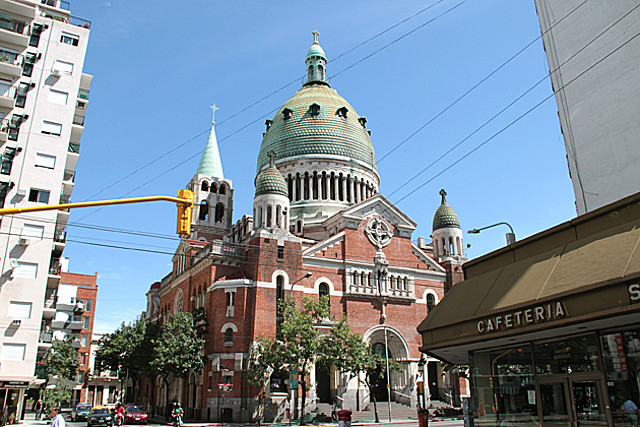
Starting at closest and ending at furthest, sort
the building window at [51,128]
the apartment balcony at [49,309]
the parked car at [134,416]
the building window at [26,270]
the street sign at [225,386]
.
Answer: the building window at [26,270] < the apartment balcony at [49,309] < the building window at [51,128] < the street sign at [225,386] < the parked car at [134,416]

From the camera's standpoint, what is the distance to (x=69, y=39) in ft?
127

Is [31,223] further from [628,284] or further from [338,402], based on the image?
[628,284]

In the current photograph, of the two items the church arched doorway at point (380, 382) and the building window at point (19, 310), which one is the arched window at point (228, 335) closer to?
the church arched doorway at point (380, 382)

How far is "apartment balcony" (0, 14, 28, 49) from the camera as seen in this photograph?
34344 millimetres

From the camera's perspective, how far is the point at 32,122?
115ft

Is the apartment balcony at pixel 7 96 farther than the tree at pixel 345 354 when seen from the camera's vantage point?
No

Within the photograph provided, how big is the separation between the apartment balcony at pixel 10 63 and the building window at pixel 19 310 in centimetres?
1418

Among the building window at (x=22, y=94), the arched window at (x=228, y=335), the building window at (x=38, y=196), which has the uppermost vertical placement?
the building window at (x=22, y=94)

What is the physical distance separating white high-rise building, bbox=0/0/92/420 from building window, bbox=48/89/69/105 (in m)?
0.06

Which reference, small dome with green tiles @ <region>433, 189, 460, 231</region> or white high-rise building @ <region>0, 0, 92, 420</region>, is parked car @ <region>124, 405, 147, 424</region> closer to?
white high-rise building @ <region>0, 0, 92, 420</region>

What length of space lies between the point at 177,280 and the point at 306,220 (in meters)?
14.3

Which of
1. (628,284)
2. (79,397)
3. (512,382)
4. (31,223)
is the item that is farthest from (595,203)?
(79,397)

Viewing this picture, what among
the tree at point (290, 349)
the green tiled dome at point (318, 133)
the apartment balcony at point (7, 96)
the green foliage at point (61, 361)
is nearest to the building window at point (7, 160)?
the apartment balcony at point (7, 96)

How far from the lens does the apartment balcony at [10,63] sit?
3322 cm
